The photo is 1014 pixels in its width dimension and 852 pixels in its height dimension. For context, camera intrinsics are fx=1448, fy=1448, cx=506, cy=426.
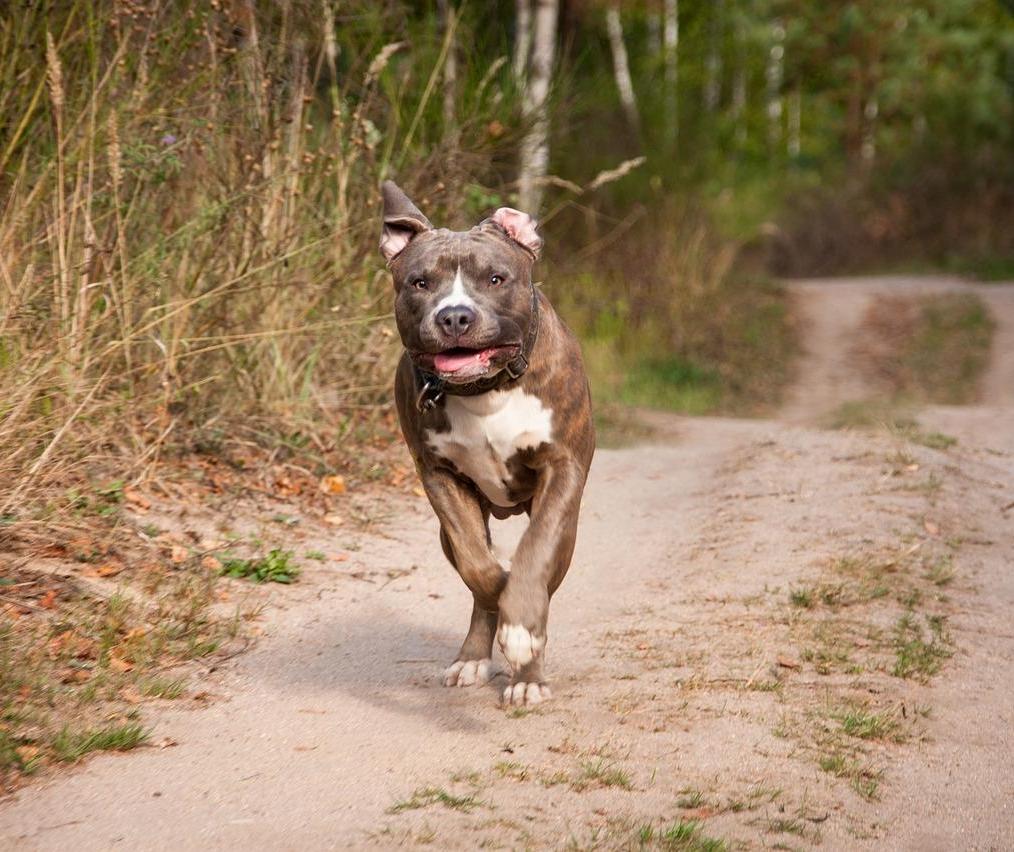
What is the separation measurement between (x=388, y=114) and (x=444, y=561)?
342 centimetres

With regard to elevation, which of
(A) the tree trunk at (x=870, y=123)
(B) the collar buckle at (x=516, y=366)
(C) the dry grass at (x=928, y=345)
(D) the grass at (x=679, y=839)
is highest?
(B) the collar buckle at (x=516, y=366)

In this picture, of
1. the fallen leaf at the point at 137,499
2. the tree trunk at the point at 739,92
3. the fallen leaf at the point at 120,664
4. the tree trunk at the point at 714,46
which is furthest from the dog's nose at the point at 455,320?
the tree trunk at the point at 739,92

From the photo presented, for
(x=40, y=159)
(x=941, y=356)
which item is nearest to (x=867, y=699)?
(x=40, y=159)

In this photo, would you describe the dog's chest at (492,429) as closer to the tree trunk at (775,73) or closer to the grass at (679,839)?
the grass at (679,839)

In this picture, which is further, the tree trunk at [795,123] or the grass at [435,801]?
the tree trunk at [795,123]

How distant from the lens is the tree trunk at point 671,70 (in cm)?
1814

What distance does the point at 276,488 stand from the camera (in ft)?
25.5

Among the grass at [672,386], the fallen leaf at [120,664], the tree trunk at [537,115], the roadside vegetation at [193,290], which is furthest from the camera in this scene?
the grass at [672,386]

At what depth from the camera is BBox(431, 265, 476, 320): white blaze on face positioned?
14.3 feet

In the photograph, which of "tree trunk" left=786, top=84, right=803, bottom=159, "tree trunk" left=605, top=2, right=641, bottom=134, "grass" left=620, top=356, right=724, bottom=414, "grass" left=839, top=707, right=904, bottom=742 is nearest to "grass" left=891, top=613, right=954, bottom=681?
"grass" left=839, top=707, right=904, bottom=742

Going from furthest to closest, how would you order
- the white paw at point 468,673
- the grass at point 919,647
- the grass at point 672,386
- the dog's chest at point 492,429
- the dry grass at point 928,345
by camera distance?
the dry grass at point 928,345, the grass at point 672,386, the grass at point 919,647, the white paw at point 468,673, the dog's chest at point 492,429

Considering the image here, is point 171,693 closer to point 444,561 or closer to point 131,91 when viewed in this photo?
point 444,561

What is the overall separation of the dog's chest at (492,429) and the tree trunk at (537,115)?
169 inches

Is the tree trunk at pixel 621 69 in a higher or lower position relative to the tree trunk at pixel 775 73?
higher
